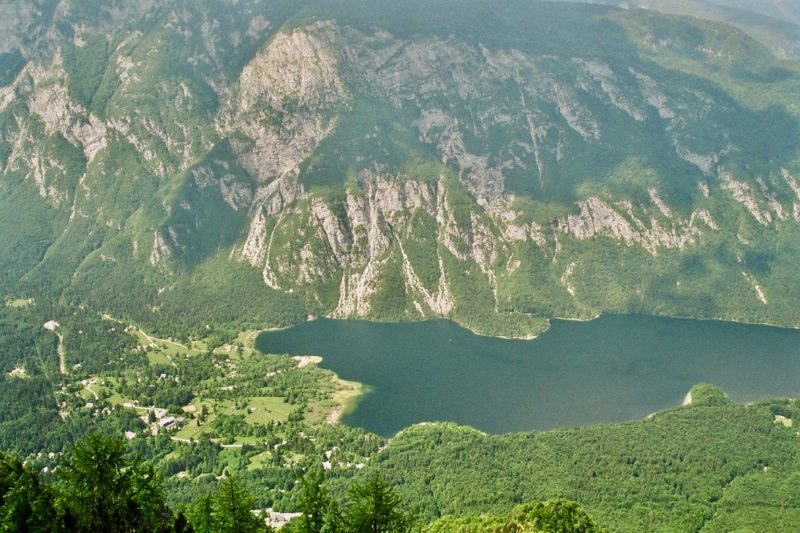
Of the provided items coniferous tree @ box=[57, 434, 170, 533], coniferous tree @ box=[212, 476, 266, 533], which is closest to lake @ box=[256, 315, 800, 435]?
coniferous tree @ box=[57, 434, 170, 533]

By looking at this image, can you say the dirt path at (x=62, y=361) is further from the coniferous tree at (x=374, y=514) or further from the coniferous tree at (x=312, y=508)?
the coniferous tree at (x=374, y=514)

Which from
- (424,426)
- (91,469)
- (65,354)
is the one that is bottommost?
(65,354)

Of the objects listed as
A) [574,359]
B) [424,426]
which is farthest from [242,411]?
[574,359]

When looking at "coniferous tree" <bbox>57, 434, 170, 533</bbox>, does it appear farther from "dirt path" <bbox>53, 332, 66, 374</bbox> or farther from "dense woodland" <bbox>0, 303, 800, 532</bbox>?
"dirt path" <bbox>53, 332, 66, 374</bbox>

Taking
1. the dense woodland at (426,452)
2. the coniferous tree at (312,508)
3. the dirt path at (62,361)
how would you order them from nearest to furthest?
1. the coniferous tree at (312,508)
2. the dense woodland at (426,452)
3. the dirt path at (62,361)

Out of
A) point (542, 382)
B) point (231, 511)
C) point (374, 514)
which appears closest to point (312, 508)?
point (374, 514)

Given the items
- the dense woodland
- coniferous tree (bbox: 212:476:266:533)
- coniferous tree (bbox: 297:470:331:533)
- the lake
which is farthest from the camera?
the lake

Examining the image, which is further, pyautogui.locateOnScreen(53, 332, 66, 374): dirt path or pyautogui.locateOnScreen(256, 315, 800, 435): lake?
pyautogui.locateOnScreen(53, 332, 66, 374): dirt path

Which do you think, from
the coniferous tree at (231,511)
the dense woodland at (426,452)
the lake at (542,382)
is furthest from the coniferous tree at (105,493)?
the lake at (542,382)

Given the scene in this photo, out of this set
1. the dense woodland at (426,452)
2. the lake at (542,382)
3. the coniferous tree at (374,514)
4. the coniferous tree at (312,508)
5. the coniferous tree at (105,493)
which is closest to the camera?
the coniferous tree at (105,493)

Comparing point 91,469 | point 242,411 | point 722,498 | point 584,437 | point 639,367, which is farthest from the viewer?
point 639,367

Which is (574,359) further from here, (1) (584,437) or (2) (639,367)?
(1) (584,437)
